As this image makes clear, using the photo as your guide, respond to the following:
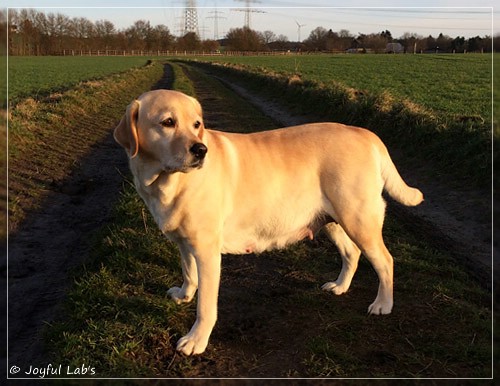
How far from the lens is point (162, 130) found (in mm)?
3623

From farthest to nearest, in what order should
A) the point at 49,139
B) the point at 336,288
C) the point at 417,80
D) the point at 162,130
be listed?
the point at 417,80
the point at 49,139
the point at 336,288
the point at 162,130

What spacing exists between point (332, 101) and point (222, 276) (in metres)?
11.9

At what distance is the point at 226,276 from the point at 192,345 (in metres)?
1.49

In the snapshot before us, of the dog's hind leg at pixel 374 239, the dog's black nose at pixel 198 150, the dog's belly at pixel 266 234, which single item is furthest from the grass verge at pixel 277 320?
the dog's black nose at pixel 198 150

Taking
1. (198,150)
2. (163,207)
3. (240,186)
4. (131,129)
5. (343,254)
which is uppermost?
(131,129)

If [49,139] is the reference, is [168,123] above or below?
above

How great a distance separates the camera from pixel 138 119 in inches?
145

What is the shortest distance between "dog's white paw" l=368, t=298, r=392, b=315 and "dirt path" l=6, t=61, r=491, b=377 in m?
0.55

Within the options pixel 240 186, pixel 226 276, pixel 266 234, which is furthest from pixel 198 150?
pixel 226 276

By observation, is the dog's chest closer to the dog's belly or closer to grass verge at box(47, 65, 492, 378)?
the dog's belly

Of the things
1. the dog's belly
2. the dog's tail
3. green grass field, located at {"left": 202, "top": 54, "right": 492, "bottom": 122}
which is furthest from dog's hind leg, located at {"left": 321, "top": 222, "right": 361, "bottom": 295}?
green grass field, located at {"left": 202, "top": 54, "right": 492, "bottom": 122}

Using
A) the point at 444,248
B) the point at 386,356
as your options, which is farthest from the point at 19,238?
the point at 444,248

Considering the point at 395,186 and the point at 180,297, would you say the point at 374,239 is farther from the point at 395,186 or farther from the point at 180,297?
the point at 180,297

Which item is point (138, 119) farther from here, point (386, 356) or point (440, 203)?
point (440, 203)
